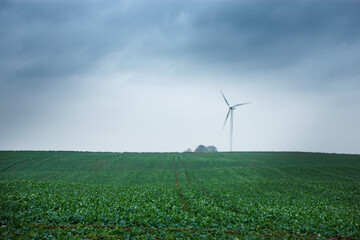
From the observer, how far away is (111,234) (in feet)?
44.1

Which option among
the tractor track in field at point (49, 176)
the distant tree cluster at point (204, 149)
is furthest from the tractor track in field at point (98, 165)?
the distant tree cluster at point (204, 149)

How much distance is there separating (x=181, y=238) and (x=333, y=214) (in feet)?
→ 51.5

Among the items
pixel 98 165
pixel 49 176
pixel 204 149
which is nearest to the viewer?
pixel 49 176

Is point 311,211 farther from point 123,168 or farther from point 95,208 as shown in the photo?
point 123,168

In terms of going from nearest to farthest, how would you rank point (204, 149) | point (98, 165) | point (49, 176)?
point (49, 176) → point (98, 165) → point (204, 149)

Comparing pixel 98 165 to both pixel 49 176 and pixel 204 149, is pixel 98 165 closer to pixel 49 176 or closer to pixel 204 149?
pixel 49 176

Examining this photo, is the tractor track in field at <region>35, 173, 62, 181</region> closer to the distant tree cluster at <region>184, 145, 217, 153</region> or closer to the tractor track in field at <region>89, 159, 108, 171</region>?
the tractor track in field at <region>89, 159, 108, 171</region>

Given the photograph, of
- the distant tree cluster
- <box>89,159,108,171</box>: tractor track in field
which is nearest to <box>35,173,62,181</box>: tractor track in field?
<box>89,159,108,171</box>: tractor track in field

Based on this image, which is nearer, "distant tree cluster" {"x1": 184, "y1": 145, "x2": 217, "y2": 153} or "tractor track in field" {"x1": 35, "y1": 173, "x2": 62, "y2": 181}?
"tractor track in field" {"x1": 35, "y1": 173, "x2": 62, "y2": 181}

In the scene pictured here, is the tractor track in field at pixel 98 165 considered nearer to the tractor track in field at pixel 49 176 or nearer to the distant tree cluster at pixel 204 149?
the tractor track in field at pixel 49 176

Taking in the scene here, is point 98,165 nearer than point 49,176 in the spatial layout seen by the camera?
No

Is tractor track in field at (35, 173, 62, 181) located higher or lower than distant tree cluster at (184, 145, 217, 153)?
lower

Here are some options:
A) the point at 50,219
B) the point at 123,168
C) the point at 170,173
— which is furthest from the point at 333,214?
the point at 123,168

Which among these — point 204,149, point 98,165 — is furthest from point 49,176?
point 204,149
